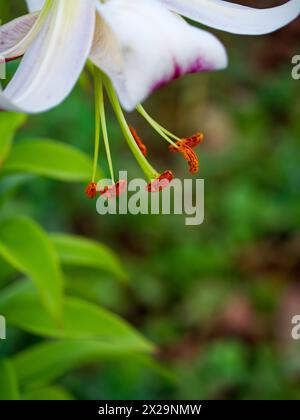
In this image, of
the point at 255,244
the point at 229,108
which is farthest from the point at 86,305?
the point at 229,108

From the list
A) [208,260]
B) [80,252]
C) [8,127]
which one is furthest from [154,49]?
[208,260]

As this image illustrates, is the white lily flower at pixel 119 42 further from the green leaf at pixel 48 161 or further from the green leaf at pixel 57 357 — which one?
the green leaf at pixel 57 357

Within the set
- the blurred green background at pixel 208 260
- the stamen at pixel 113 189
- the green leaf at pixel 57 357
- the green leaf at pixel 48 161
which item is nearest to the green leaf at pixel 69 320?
the green leaf at pixel 57 357

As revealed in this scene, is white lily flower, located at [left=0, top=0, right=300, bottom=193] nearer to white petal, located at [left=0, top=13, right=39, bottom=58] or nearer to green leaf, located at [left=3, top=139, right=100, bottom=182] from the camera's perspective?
white petal, located at [left=0, top=13, right=39, bottom=58]

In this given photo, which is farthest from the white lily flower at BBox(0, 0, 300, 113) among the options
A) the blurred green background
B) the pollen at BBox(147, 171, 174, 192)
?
the blurred green background

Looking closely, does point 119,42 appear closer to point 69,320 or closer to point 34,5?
point 34,5

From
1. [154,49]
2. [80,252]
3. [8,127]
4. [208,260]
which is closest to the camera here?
[154,49]
